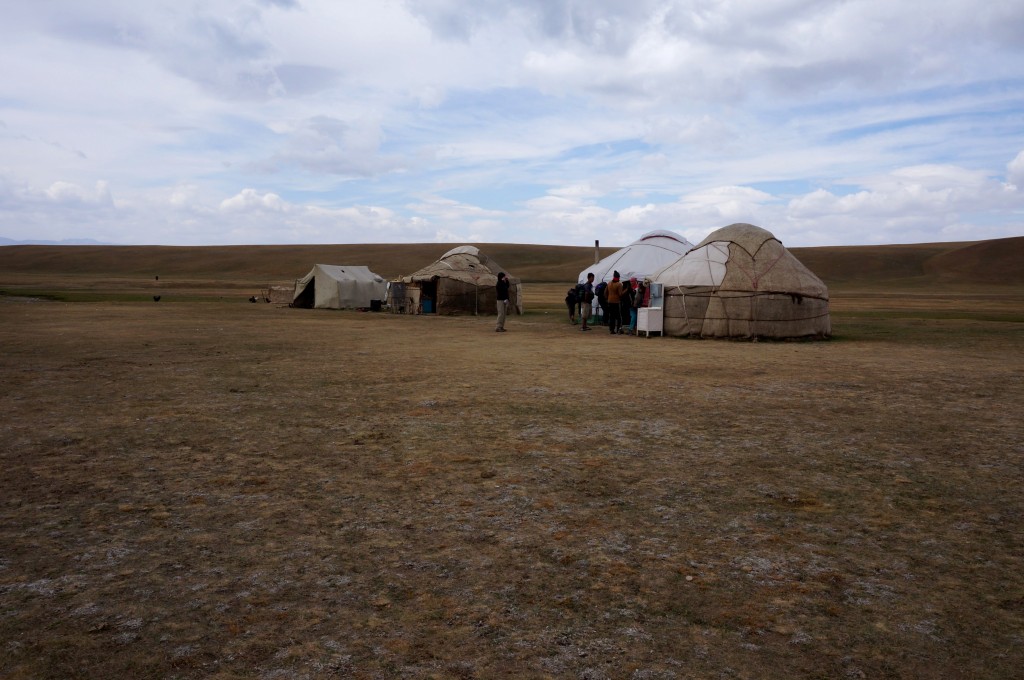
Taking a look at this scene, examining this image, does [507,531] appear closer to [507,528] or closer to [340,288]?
[507,528]

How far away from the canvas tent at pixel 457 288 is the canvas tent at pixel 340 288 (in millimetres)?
3197

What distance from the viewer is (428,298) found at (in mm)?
29031

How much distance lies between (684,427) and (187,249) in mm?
124332

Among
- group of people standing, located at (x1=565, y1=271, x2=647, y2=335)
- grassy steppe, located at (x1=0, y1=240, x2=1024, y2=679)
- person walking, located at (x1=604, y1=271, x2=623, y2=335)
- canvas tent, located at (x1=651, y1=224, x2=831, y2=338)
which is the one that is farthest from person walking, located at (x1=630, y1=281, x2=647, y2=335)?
grassy steppe, located at (x1=0, y1=240, x2=1024, y2=679)

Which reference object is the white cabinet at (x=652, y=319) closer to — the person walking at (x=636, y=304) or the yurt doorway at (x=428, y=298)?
the person walking at (x=636, y=304)

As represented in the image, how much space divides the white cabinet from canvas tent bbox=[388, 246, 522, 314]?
885cm

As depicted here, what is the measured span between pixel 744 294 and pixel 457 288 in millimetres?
12448

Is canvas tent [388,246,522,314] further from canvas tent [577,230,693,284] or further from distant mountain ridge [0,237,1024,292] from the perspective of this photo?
distant mountain ridge [0,237,1024,292]

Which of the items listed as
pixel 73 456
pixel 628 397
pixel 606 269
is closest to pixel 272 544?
pixel 73 456

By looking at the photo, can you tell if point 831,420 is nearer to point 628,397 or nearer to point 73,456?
point 628,397

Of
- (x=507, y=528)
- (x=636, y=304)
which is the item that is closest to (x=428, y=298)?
(x=636, y=304)

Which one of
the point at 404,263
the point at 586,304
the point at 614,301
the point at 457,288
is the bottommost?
the point at 586,304

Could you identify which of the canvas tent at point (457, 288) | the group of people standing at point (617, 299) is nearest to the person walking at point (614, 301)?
the group of people standing at point (617, 299)

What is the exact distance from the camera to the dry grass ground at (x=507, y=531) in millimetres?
3088
